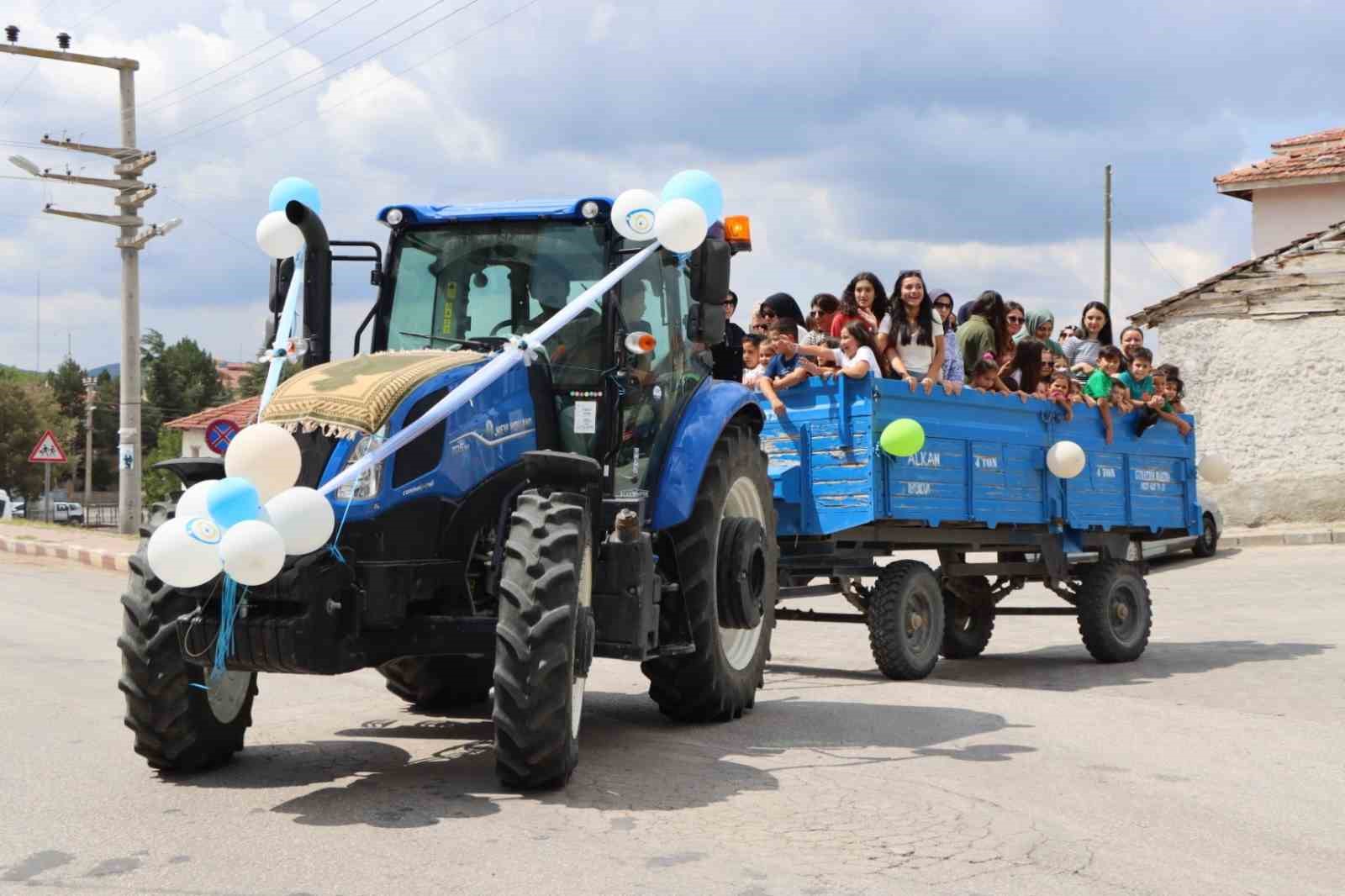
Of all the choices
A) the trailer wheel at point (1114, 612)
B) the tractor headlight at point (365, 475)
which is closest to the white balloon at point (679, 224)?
the tractor headlight at point (365, 475)

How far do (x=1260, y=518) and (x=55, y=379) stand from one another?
3203 inches

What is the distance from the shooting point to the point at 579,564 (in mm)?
6117

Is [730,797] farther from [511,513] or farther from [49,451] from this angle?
[49,451]

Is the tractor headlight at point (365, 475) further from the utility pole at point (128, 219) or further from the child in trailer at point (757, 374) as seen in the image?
the utility pole at point (128, 219)

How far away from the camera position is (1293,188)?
27.1 metres

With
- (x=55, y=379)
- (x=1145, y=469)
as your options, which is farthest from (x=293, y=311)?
(x=55, y=379)

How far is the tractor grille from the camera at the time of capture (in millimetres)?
6297

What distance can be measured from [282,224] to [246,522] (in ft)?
7.93

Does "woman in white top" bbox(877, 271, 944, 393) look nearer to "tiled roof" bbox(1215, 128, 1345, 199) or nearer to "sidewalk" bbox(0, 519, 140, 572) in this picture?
"sidewalk" bbox(0, 519, 140, 572)

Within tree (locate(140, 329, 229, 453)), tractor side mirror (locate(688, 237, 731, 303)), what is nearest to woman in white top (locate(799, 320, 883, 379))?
tractor side mirror (locate(688, 237, 731, 303))

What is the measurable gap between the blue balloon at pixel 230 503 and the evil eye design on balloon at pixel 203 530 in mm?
23

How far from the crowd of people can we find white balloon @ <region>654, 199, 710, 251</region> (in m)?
2.09

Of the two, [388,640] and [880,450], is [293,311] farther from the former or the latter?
[880,450]

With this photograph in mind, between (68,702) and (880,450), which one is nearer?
(68,702)
